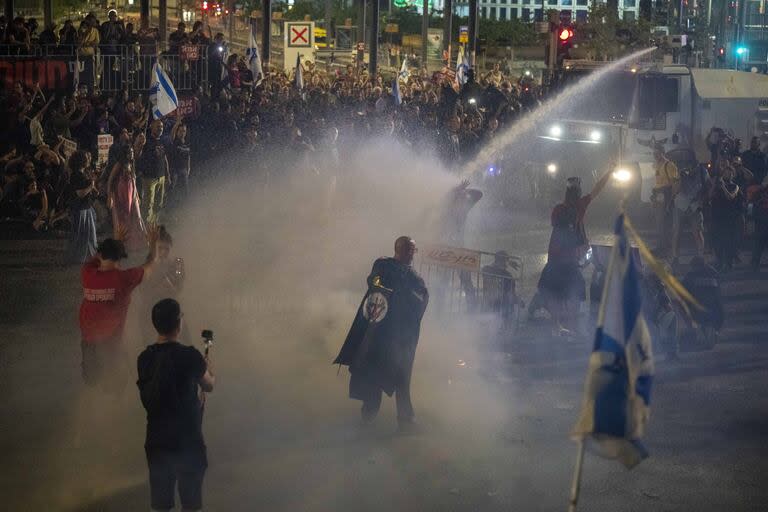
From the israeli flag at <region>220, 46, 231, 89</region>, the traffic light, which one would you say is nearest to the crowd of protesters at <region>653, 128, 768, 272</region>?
the traffic light

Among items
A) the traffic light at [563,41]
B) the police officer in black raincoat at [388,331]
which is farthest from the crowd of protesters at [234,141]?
the police officer in black raincoat at [388,331]

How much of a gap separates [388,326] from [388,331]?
4 cm

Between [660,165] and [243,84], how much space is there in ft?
29.1

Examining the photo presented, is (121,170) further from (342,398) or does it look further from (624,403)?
(624,403)

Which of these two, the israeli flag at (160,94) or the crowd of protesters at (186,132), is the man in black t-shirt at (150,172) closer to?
the crowd of protesters at (186,132)

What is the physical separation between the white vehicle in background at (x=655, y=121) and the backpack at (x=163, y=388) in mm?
16856

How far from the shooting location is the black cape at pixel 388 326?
29.7 feet

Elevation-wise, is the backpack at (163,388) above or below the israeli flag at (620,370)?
below

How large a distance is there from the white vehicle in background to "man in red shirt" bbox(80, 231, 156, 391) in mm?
15129

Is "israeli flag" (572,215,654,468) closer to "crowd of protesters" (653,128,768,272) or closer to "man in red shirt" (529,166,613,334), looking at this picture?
"man in red shirt" (529,166,613,334)

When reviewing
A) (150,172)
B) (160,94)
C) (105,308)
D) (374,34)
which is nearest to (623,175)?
(160,94)

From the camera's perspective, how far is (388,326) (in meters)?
9.05

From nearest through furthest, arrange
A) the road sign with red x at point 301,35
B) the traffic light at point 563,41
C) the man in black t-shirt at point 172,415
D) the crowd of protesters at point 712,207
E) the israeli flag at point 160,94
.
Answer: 1. the man in black t-shirt at point 172,415
2. the crowd of protesters at point 712,207
3. the israeli flag at point 160,94
4. the traffic light at point 563,41
5. the road sign with red x at point 301,35

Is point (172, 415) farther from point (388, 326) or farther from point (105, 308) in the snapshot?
point (388, 326)
